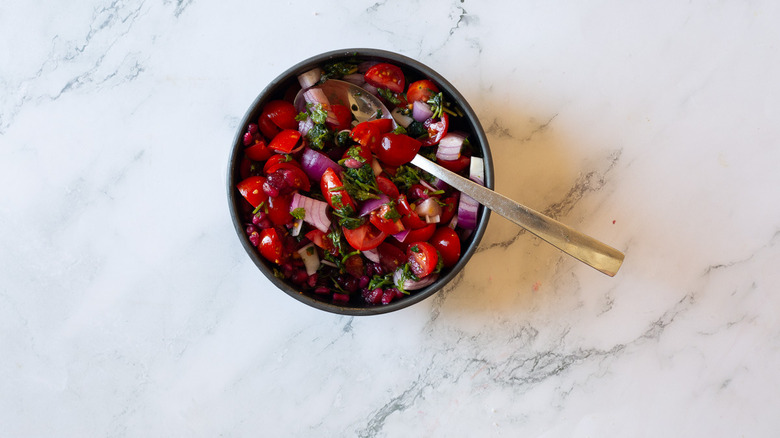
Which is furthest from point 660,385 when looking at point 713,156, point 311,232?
point 311,232

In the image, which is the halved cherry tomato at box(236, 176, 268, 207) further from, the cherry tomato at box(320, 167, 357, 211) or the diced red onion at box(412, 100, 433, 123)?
the diced red onion at box(412, 100, 433, 123)

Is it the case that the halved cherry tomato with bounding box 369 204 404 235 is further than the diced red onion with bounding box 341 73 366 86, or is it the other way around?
the diced red onion with bounding box 341 73 366 86

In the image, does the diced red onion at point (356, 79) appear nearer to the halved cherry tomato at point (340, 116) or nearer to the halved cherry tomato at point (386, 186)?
the halved cherry tomato at point (340, 116)

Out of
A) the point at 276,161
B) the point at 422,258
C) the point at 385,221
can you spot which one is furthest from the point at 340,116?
the point at 422,258

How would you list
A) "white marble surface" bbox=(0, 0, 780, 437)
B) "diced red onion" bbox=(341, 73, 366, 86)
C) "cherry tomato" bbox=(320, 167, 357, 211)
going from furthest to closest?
"white marble surface" bbox=(0, 0, 780, 437) < "diced red onion" bbox=(341, 73, 366, 86) < "cherry tomato" bbox=(320, 167, 357, 211)

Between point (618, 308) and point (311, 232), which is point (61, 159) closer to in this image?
point (311, 232)

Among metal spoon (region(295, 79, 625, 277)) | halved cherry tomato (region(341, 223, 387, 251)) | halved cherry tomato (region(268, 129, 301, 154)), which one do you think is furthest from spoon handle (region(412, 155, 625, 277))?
halved cherry tomato (region(268, 129, 301, 154))
